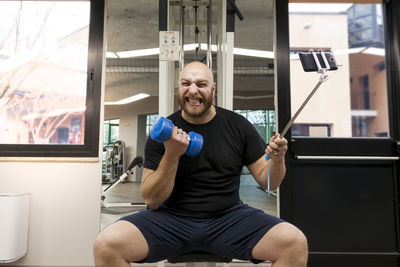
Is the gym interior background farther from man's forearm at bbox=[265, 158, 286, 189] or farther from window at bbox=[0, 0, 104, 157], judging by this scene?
man's forearm at bbox=[265, 158, 286, 189]

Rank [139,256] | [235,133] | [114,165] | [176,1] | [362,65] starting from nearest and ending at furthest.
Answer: [139,256], [235,133], [176,1], [114,165], [362,65]

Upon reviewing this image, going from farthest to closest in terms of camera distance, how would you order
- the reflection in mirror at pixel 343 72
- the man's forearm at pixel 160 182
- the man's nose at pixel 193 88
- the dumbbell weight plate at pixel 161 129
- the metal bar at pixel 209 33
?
the reflection in mirror at pixel 343 72, the metal bar at pixel 209 33, the man's nose at pixel 193 88, the man's forearm at pixel 160 182, the dumbbell weight plate at pixel 161 129

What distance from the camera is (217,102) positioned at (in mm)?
1911

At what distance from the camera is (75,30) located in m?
2.31

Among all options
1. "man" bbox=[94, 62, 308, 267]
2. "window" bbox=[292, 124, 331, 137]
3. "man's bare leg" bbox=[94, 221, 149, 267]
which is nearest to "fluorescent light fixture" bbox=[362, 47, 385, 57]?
"window" bbox=[292, 124, 331, 137]

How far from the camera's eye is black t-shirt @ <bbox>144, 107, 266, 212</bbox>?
118cm

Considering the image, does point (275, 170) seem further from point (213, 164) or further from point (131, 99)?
point (131, 99)

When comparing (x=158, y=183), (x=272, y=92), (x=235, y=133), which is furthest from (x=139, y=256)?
(x=272, y=92)

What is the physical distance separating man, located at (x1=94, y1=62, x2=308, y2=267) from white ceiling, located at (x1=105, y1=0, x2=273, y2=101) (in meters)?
0.89

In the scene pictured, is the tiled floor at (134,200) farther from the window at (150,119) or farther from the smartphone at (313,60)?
the smartphone at (313,60)

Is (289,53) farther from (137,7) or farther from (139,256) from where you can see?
(139,256)

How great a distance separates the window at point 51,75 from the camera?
220cm

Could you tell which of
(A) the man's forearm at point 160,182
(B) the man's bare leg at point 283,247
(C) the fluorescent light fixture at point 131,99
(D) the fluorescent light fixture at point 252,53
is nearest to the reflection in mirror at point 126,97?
(C) the fluorescent light fixture at point 131,99

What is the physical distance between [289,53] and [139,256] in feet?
5.98
